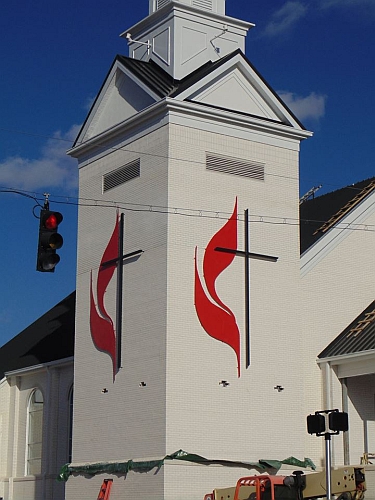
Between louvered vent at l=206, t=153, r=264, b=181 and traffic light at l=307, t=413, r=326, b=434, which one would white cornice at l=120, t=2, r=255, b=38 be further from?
traffic light at l=307, t=413, r=326, b=434

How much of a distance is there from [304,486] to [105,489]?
779cm

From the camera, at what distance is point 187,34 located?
31766mm

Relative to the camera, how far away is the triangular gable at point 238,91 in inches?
1194

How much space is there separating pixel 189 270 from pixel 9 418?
14423 mm

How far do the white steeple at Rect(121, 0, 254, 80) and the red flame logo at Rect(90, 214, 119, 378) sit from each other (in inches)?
207

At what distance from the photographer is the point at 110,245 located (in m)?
31.0

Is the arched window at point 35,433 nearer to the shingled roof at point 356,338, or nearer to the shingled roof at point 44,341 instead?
the shingled roof at point 44,341

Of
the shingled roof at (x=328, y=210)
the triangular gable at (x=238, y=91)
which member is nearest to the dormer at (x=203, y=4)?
the triangular gable at (x=238, y=91)

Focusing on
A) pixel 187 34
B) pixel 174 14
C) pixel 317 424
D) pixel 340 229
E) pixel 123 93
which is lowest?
pixel 317 424

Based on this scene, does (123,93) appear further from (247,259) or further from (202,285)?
(202,285)

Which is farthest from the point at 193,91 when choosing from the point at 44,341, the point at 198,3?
the point at 44,341

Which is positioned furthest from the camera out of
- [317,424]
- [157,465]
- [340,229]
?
[340,229]

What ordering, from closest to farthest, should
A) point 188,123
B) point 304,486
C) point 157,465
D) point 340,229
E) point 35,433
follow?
point 304,486, point 157,465, point 188,123, point 340,229, point 35,433

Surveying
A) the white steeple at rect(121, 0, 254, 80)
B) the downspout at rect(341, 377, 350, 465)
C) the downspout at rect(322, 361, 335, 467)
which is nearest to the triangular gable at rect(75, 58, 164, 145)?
the white steeple at rect(121, 0, 254, 80)
